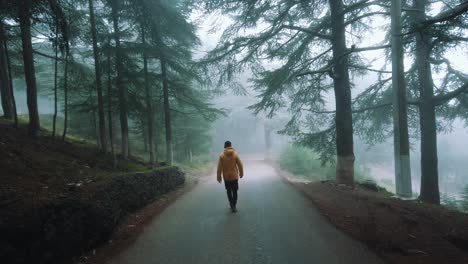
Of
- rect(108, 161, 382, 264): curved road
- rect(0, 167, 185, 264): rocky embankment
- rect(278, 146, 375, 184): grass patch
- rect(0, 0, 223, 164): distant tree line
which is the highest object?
rect(0, 0, 223, 164): distant tree line

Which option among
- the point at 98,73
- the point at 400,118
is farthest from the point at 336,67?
A: the point at 98,73

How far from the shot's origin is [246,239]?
4.96 metres

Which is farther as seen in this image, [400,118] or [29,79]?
[29,79]

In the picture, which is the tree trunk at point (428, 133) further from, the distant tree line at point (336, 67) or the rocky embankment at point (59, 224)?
the rocky embankment at point (59, 224)

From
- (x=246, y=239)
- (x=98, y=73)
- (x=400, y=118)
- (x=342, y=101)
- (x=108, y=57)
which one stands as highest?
(x=108, y=57)

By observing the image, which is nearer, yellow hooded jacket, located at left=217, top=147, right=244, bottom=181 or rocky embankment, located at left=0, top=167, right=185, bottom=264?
rocky embankment, located at left=0, top=167, right=185, bottom=264

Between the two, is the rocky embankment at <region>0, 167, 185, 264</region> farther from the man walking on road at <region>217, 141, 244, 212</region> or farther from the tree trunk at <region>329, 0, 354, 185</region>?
the tree trunk at <region>329, 0, 354, 185</region>

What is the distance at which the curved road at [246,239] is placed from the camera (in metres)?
4.14

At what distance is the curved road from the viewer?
4.14 meters

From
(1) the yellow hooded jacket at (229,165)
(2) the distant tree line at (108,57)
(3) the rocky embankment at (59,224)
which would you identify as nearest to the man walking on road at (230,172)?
(1) the yellow hooded jacket at (229,165)

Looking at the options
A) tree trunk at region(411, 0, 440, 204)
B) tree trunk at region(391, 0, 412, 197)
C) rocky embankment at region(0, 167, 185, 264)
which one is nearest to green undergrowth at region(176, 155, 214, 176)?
rocky embankment at region(0, 167, 185, 264)

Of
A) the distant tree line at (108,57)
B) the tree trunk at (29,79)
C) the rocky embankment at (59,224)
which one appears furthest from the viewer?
the distant tree line at (108,57)

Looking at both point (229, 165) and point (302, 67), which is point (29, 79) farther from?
point (302, 67)

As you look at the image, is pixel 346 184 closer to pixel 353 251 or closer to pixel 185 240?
pixel 353 251
